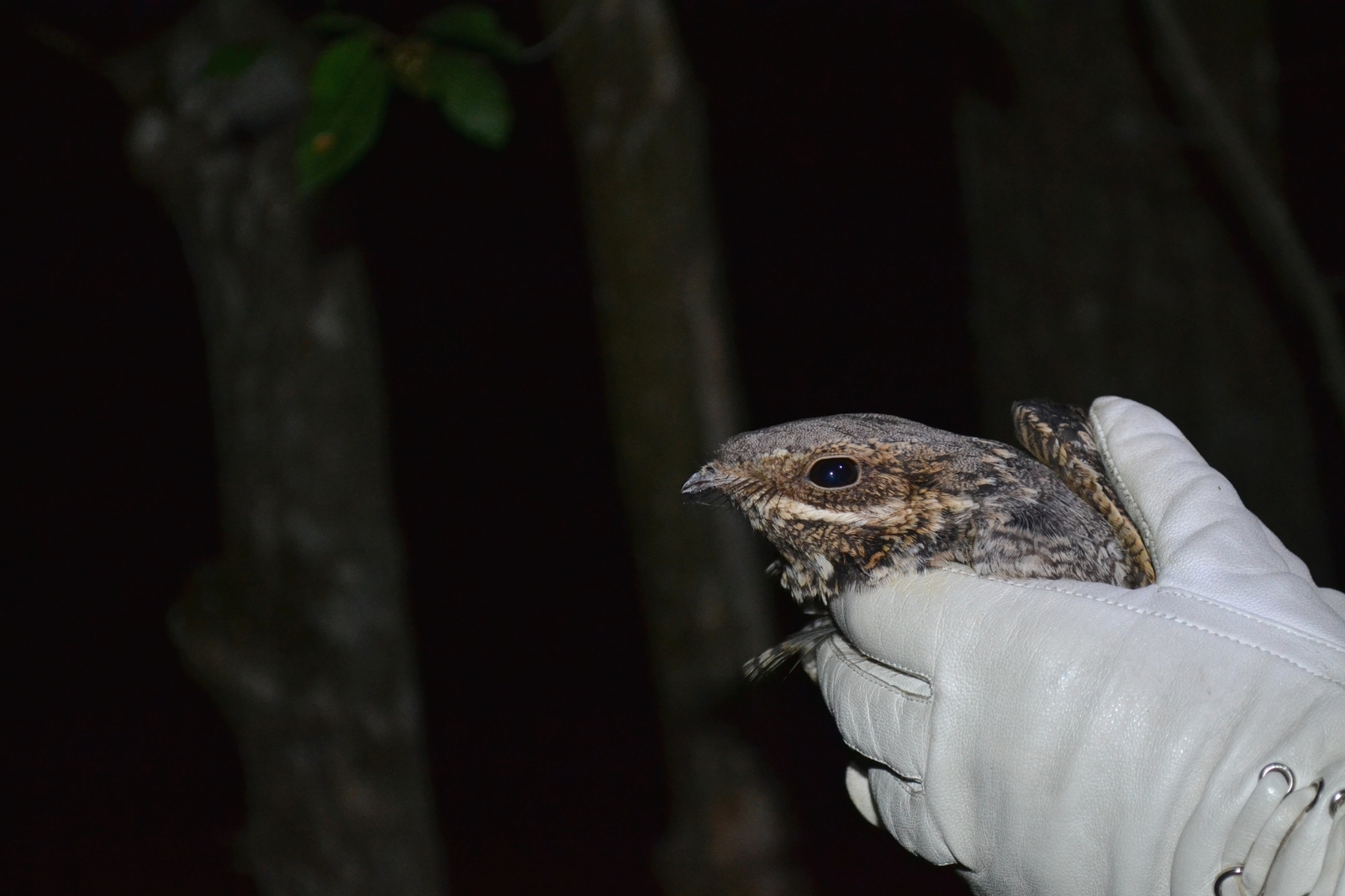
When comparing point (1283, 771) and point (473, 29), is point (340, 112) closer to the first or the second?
point (473, 29)

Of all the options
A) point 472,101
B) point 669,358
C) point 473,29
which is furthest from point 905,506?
point 669,358

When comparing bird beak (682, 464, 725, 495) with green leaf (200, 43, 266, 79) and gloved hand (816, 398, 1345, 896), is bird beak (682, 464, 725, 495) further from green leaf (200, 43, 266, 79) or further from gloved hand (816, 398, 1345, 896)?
green leaf (200, 43, 266, 79)

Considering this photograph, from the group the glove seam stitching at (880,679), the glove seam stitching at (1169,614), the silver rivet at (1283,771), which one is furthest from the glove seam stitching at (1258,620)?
the glove seam stitching at (880,679)

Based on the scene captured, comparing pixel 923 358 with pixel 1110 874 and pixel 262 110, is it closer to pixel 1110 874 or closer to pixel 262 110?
pixel 262 110

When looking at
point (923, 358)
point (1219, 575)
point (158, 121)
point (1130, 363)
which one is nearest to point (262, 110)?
point (158, 121)

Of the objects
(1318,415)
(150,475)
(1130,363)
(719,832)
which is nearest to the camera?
(719,832)

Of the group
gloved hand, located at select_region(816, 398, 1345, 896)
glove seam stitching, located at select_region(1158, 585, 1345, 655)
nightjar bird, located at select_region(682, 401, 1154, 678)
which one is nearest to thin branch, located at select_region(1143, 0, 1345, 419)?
gloved hand, located at select_region(816, 398, 1345, 896)
